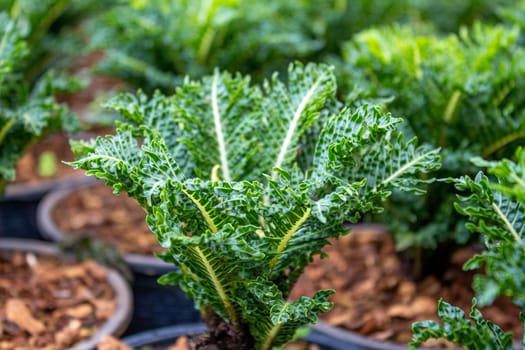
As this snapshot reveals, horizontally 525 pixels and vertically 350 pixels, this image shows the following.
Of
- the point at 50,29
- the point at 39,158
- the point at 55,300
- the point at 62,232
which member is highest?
the point at 50,29

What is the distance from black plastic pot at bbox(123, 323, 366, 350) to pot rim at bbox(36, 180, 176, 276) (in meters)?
0.40

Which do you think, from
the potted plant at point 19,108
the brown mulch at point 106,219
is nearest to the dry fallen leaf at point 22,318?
the potted plant at point 19,108

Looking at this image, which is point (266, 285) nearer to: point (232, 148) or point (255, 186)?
point (255, 186)

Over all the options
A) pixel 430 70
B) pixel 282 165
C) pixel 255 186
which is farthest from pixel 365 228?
pixel 255 186

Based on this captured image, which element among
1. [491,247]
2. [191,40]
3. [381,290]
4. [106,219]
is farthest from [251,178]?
[106,219]

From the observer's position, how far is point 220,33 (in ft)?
11.5

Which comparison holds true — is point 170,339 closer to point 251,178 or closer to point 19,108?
point 251,178

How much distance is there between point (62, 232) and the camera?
11.4 feet

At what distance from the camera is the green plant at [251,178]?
1.70 meters

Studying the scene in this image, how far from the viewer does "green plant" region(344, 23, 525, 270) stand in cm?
254

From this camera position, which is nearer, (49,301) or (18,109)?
(18,109)

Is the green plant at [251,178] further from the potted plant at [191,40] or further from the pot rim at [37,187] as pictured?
the pot rim at [37,187]

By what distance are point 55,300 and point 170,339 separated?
631mm

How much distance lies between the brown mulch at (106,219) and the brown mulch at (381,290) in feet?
3.04
